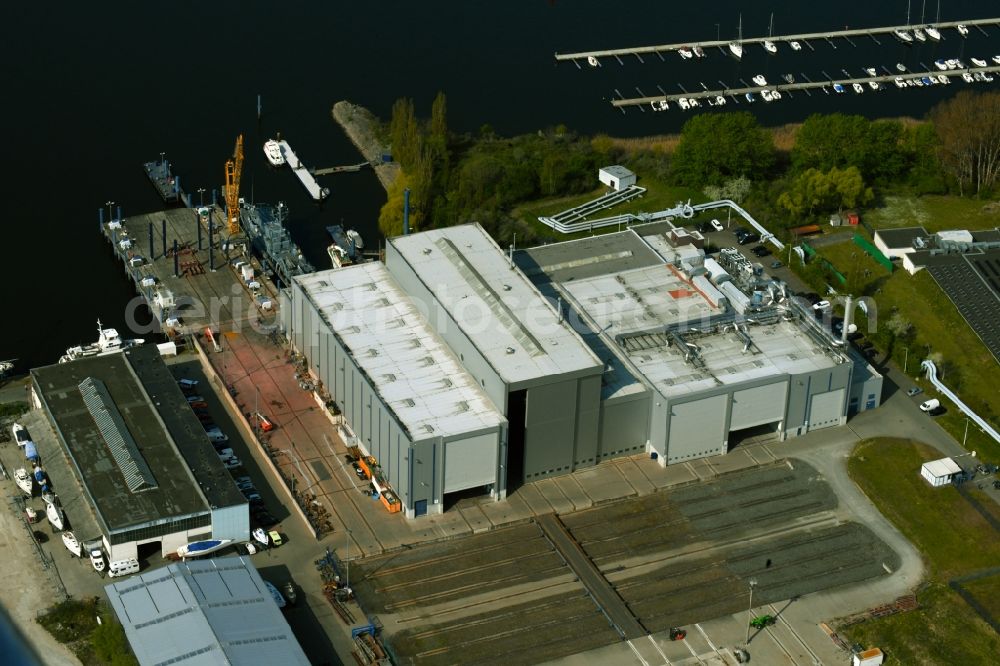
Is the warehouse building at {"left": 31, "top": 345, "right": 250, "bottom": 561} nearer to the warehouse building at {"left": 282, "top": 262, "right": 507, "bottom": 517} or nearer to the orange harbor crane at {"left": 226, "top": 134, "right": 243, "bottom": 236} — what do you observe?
the warehouse building at {"left": 282, "top": 262, "right": 507, "bottom": 517}

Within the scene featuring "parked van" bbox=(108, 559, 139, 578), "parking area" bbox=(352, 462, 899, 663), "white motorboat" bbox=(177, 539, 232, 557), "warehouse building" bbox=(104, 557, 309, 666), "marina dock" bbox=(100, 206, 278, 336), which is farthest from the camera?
"marina dock" bbox=(100, 206, 278, 336)

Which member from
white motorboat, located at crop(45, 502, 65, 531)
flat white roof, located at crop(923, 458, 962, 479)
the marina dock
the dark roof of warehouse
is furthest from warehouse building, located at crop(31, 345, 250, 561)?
flat white roof, located at crop(923, 458, 962, 479)

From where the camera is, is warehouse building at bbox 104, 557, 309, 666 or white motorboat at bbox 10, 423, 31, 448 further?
white motorboat at bbox 10, 423, 31, 448

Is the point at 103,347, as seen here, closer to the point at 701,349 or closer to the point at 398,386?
the point at 398,386

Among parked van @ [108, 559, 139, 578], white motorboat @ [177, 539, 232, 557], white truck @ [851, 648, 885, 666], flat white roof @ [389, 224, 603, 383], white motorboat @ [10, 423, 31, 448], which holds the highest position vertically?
flat white roof @ [389, 224, 603, 383]

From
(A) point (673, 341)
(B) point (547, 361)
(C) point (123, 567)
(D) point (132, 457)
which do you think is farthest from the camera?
(A) point (673, 341)

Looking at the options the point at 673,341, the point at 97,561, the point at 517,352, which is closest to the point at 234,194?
the point at 517,352

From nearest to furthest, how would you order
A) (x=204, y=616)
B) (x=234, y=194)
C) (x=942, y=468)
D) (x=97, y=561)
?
(x=204, y=616)
(x=97, y=561)
(x=942, y=468)
(x=234, y=194)
